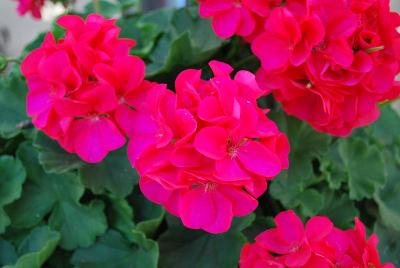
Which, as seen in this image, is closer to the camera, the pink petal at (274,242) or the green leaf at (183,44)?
the pink petal at (274,242)

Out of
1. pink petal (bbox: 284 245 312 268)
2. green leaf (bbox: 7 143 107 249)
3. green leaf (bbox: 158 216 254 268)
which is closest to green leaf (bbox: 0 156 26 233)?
green leaf (bbox: 7 143 107 249)

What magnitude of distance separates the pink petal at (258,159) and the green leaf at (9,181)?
0.42m

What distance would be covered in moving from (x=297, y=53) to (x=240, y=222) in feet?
0.88

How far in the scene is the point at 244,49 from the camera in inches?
32.7

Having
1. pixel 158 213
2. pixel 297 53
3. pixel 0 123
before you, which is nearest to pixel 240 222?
pixel 158 213

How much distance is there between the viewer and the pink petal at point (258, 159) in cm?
46

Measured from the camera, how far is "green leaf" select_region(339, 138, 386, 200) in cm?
82

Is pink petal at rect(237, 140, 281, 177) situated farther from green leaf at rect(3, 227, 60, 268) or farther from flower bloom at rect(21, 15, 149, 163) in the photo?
green leaf at rect(3, 227, 60, 268)

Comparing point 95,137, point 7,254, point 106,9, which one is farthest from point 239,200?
point 106,9

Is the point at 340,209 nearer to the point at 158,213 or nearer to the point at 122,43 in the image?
the point at 158,213

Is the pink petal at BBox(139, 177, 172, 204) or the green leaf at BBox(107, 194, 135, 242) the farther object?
the green leaf at BBox(107, 194, 135, 242)

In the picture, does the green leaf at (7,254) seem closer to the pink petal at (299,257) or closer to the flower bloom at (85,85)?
the flower bloom at (85,85)

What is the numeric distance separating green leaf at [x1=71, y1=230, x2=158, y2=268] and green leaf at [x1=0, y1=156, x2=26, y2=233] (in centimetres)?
12

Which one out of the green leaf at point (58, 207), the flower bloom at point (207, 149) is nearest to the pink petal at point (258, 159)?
the flower bloom at point (207, 149)
